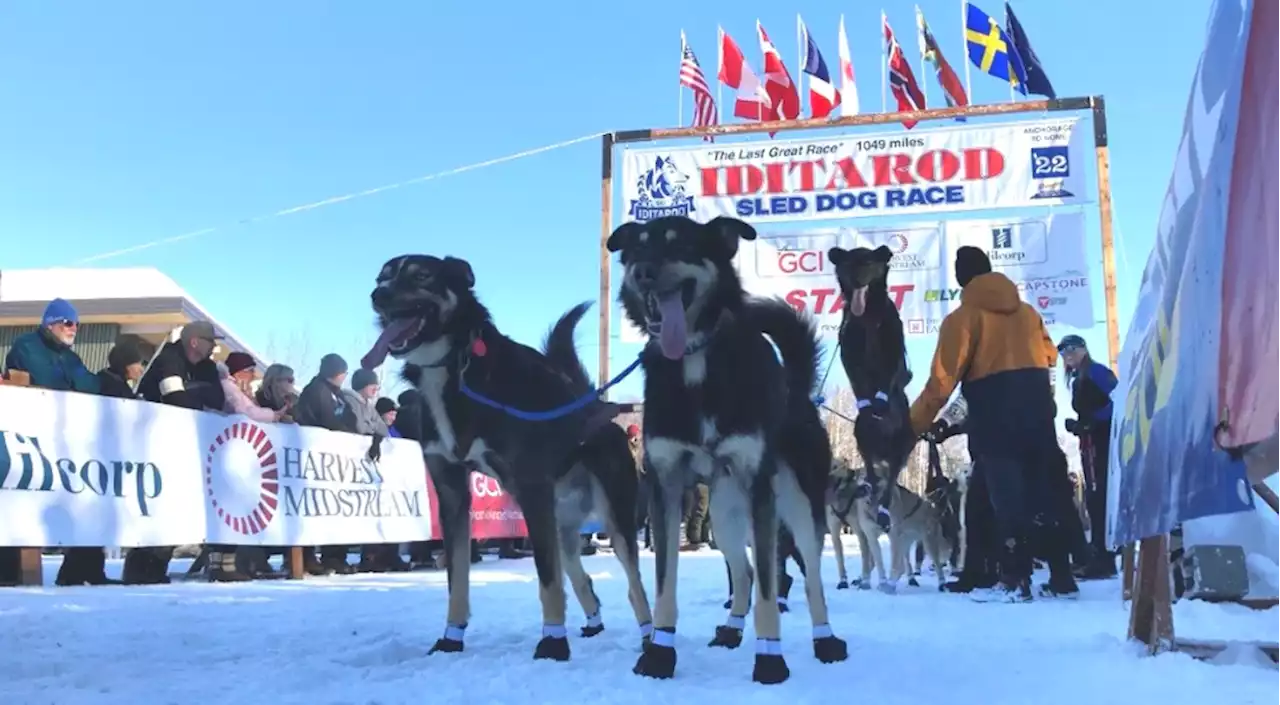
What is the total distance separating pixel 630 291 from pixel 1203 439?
7.36ft

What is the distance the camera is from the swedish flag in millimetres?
16250

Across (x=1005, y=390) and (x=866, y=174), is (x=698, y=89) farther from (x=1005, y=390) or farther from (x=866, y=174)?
(x=1005, y=390)

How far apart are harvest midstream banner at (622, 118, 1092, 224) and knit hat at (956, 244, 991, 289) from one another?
8726mm

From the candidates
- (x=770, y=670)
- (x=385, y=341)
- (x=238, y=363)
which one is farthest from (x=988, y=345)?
(x=238, y=363)

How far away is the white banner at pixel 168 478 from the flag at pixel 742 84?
9.51 metres

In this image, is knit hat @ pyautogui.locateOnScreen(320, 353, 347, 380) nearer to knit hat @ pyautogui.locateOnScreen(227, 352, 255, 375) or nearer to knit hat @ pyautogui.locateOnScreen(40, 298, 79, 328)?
knit hat @ pyautogui.locateOnScreen(227, 352, 255, 375)

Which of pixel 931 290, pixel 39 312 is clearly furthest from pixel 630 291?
pixel 39 312

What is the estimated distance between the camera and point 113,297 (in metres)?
22.3

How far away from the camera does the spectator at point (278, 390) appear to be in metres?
9.84

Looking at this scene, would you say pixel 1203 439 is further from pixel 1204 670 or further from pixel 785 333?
pixel 785 333

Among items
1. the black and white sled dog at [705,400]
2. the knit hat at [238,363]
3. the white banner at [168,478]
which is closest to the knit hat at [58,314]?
the white banner at [168,478]

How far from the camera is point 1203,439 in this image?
2.24m

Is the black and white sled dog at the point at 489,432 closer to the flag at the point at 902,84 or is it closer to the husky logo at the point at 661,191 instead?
the husky logo at the point at 661,191

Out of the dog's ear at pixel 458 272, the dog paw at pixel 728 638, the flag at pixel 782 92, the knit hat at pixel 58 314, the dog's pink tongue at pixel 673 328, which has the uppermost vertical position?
the flag at pixel 782 92
